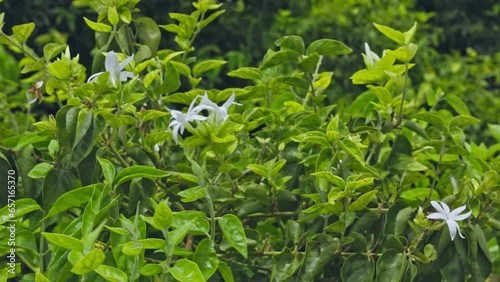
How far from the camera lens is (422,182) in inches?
76.0

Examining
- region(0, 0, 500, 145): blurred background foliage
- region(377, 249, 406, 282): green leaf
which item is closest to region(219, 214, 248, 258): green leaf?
region(377, 249, 406, 282): green leaf

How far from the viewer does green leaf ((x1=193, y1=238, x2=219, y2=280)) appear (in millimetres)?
1262

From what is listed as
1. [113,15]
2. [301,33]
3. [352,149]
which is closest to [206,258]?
[352,149]

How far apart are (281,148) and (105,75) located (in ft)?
1.33

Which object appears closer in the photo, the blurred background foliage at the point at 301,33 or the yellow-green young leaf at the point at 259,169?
the yellow-green young leaf at the point at 259,169

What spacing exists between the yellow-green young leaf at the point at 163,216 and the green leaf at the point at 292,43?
0.50m

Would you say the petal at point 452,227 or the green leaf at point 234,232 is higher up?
the green leaf at point 234,232

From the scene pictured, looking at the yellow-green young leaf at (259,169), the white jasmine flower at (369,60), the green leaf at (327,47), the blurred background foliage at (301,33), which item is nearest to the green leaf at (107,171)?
the yellow-green young leaf at (259,169)

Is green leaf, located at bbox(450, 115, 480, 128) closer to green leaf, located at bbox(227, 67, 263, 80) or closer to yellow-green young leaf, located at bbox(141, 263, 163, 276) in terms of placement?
Answer: green leaf, located at bbox(227, 67, 263, 80)

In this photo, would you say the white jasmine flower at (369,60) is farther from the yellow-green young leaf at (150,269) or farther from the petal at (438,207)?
the yellow-green young leaf at (150,269)

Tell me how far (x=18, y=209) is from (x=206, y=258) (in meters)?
0.33

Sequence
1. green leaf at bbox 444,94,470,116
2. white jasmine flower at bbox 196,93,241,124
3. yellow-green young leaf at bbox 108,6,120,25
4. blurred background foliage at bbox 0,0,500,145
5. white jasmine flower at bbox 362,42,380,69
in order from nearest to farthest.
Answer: white jasmine flower at bbox 196,93,241,124 < yellow-green young leaf at bbox 108,6,120,25 < white jasmine flower at bbox 362,42,380,69 < green leaf at bbox 444,94,470,116 < blurred background foliage at bbox 0,0,500,145

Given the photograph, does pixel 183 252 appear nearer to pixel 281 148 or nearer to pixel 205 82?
pixel 281 148

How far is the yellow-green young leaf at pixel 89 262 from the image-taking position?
1100 mm
